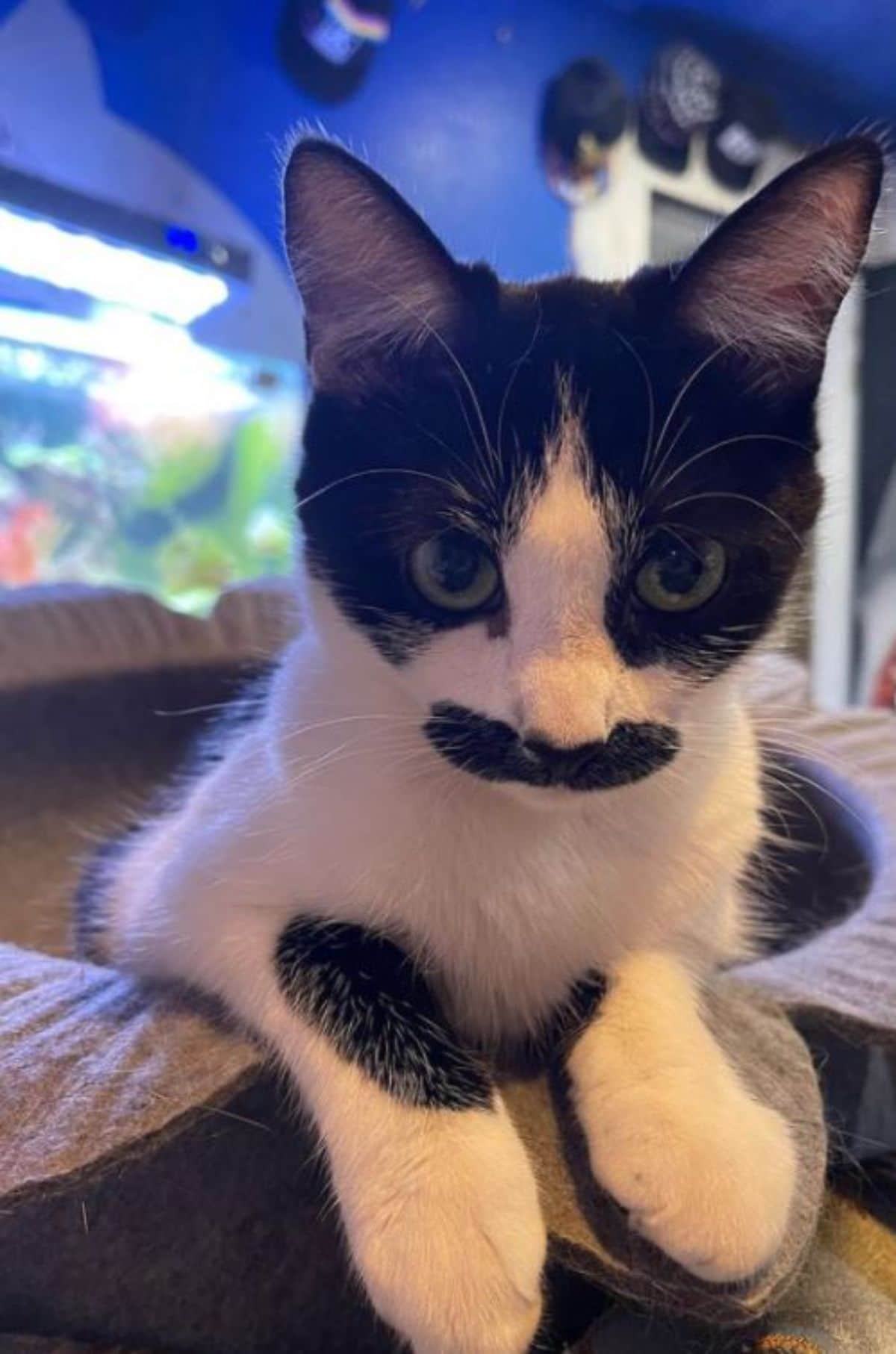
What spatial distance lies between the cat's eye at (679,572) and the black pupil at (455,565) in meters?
0.09

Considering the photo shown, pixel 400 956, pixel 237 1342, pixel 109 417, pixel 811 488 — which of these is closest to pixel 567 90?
pixel 109 417

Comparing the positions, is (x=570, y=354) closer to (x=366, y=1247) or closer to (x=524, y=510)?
(x=524, y=510)

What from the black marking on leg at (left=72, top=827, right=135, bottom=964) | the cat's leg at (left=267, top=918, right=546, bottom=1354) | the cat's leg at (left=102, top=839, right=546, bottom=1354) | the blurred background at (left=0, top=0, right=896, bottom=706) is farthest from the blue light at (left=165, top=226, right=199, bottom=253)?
the cat's leg at (left=267, top=918, right=546, bottom=1354)

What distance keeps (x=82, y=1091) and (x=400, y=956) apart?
0.64 feet

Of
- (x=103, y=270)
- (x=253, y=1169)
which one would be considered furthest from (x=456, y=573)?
(x=103, y=270)

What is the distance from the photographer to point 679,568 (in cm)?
61

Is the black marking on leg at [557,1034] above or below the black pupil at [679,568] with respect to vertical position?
below

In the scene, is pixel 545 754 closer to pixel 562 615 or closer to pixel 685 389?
pixel 562 615

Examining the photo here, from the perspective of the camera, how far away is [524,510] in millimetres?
595

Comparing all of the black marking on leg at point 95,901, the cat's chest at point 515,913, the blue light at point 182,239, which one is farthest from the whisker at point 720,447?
the blue light at point 182,239

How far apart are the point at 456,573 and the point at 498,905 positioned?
201 mm

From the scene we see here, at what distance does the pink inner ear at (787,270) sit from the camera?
2.04ft

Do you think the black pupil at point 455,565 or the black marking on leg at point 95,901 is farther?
the black marking on leg at point 95,901

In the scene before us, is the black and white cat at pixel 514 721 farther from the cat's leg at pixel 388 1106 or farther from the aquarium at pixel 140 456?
the aquarium at pixel 140 456
